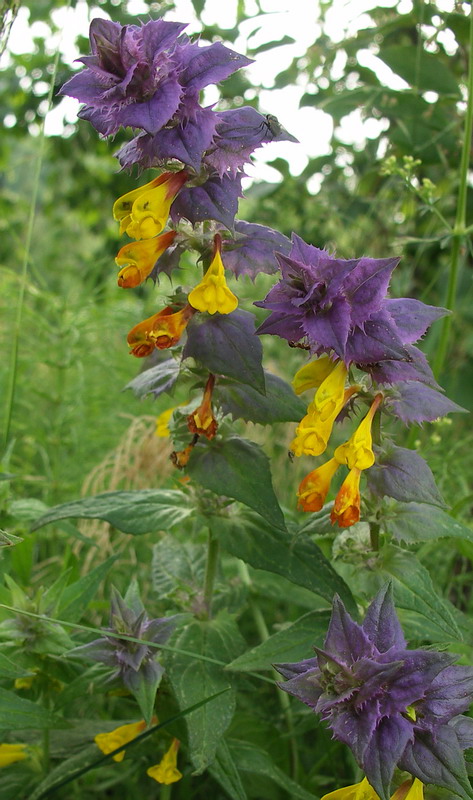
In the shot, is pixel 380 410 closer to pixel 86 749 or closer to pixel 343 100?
pixel 86 749

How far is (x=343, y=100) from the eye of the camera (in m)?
1.38

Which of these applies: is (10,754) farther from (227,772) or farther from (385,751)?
(385,751)

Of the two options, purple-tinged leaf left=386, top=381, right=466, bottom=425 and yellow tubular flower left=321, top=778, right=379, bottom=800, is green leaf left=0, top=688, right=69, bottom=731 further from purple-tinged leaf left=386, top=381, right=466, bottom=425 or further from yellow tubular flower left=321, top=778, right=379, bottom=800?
purple-tinged leaf left=386, top=381, right=466, bottom=425

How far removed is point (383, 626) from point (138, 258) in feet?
1.30

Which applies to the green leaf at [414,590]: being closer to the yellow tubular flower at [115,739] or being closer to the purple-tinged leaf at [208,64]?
the yellow tubular flower at [115,739]

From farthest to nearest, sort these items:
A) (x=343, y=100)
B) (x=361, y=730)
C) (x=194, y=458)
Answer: (x=343, y=100)
(x=194, y=458)
(x=361, y=730)

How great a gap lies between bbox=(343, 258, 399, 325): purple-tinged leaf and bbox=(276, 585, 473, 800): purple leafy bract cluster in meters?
0.22

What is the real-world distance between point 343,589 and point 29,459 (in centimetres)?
106

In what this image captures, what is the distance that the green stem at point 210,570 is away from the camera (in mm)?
875

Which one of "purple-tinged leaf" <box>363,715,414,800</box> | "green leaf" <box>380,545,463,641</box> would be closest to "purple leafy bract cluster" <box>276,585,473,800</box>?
"purple-tinged leaf" <box>363,715,414,800</box>

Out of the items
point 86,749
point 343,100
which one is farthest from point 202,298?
point 343,100

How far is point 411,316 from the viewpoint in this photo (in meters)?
0.68

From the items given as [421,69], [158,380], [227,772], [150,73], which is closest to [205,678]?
[227,772]

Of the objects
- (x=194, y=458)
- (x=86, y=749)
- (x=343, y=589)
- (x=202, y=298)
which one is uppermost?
(x=202, y=298)
